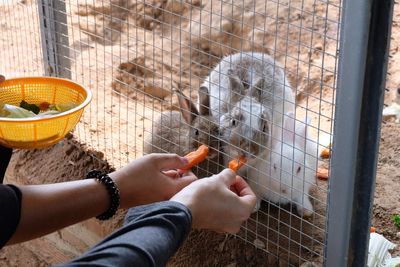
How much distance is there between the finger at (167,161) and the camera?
223 centimetres

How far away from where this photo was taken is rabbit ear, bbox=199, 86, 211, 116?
328 cm

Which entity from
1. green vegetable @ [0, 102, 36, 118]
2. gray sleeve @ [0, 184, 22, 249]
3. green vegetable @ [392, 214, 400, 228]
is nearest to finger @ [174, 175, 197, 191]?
gray sleeve @ [0, 184, 22, 249]

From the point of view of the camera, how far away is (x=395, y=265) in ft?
8.95

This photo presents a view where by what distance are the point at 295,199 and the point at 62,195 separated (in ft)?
4.68

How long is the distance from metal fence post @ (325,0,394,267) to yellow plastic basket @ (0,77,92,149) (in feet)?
3.39

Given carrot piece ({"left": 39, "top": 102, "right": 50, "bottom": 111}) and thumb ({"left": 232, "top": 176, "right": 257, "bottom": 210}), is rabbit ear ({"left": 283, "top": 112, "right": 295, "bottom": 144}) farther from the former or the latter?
carrot piece ({"left": 39, "top": 102, "right": 50, "bottom": 111})

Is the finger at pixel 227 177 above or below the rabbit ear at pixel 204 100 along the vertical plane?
above

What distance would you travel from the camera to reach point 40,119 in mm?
2461

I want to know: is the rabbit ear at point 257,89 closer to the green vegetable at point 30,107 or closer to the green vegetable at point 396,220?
the green vegetable at point 396,220

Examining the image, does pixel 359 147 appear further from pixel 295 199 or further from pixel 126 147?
pixel 126 147

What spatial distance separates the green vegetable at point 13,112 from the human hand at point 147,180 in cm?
62

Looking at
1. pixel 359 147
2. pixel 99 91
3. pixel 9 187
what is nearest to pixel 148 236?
pixel 9 187

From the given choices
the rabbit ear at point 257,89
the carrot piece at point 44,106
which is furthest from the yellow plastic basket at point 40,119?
the rabbit ear at point 257,89

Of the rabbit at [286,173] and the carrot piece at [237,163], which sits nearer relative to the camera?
the carrot piece at [237,163]
